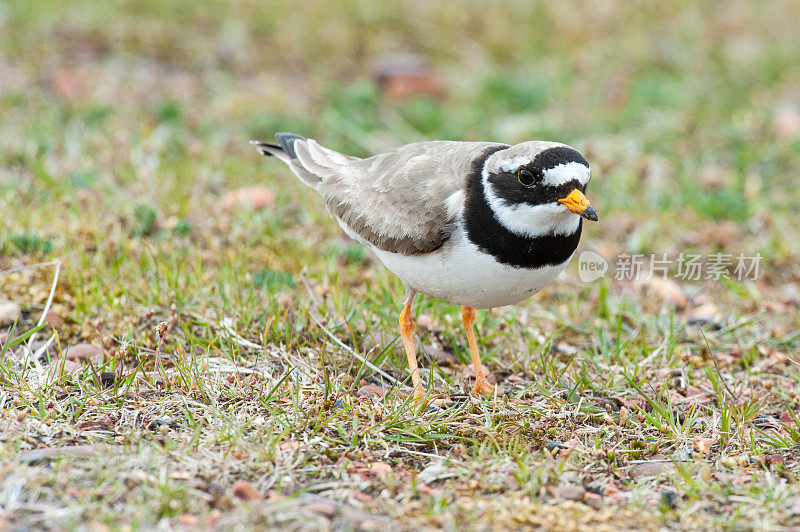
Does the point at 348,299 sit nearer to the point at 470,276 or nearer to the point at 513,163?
the point at 470,276

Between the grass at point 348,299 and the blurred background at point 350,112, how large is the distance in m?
0.03

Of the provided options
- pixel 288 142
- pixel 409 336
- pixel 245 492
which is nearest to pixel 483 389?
pixel 409 336

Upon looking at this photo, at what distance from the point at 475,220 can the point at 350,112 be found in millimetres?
4619

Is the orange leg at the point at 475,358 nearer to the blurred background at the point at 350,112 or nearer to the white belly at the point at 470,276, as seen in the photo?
the white belly at the point at 470,276

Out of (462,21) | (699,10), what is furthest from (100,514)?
(699,10)

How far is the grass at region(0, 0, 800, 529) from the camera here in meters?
3.58

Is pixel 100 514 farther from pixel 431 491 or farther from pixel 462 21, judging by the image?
pixel 462 21


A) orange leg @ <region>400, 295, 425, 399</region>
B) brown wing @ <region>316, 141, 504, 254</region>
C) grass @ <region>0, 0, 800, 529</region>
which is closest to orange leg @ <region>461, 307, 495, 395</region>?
grass @ <region>0, 0, 800, 529</region>

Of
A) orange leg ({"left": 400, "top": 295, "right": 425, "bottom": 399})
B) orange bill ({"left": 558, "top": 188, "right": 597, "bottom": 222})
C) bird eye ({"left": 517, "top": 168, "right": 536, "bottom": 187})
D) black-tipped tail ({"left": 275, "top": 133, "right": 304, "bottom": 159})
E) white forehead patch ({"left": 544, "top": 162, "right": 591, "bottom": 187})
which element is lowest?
orange leg ({"left": 400, "top": 295, "right": 425, "bottom": 399})

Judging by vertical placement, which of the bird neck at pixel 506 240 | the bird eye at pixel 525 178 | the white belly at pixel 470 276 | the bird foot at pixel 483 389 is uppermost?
the bird eye at pixel 525 178

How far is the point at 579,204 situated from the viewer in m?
3.97

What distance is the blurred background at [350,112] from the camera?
232 inches

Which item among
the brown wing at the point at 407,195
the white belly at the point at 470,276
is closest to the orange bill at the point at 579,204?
the white belly at the point at 470,276

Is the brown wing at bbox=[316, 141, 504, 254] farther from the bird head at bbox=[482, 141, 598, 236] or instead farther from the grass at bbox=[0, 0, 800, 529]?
the grass at bbox=[0, 0, 800, 529]
